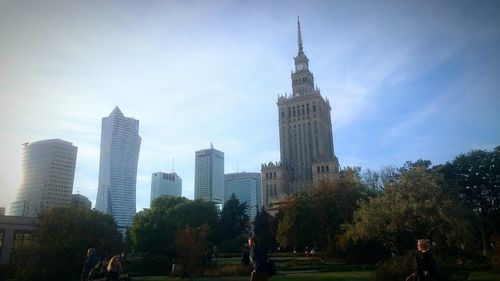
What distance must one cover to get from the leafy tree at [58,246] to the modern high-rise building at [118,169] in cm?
14601

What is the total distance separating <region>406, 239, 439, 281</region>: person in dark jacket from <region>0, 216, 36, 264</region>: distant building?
47.9 m

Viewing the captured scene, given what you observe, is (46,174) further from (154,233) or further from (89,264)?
(89,264)

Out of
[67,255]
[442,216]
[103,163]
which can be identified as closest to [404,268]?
[442,216]

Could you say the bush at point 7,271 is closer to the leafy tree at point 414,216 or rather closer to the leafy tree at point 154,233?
the leafy tree at point 154,233

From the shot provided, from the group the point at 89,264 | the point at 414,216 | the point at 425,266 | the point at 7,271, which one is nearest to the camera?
the point at 425,266

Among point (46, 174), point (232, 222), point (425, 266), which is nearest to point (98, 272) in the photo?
point (425, 266)

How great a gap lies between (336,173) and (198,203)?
182ft

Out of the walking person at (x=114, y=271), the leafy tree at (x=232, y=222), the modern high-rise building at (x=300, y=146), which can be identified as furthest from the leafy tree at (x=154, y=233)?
the modern high-rise building at (x=300, y=146)

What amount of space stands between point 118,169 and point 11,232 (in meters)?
134

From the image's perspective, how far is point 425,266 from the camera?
953cm

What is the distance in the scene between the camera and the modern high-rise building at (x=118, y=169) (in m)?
174

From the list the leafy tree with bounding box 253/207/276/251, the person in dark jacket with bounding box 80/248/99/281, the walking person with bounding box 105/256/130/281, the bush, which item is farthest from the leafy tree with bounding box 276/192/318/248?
the walking person with bounding box 105/256/130/281

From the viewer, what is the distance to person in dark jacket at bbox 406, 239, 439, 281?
31.1 ft

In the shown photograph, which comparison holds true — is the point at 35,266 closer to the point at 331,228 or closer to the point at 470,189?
the point at 331,228
